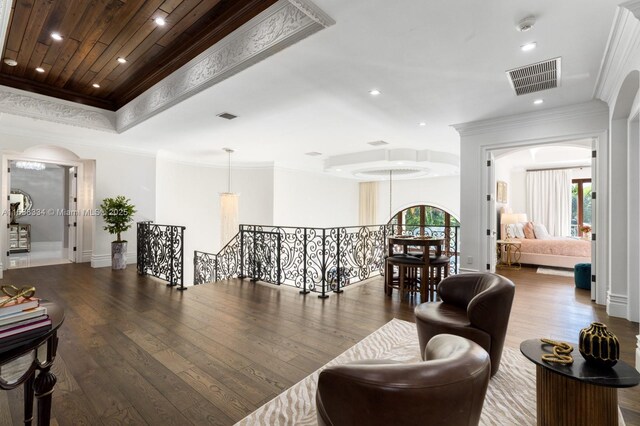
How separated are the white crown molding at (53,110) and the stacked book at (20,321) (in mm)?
5186

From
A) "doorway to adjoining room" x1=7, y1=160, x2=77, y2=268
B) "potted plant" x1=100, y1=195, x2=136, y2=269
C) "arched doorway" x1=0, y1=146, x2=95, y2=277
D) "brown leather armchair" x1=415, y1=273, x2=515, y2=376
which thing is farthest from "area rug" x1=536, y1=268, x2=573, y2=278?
"doorway to adjoining room" x1=7, y1=160, x2=77, y2=268

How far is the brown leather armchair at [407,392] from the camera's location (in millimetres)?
1145

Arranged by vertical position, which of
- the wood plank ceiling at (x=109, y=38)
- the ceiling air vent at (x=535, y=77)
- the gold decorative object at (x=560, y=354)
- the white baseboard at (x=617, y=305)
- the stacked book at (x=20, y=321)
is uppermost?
the wood plank ceiling at (x=109, y=38)

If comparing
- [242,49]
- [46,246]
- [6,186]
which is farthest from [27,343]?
[46,246]

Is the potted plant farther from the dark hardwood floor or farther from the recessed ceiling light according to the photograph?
the recessed ceiling light

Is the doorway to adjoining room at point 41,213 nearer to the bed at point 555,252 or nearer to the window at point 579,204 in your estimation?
the bed at point 555,252

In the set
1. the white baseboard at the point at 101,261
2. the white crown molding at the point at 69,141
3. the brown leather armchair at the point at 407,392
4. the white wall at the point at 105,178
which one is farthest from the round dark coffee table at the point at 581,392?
the white crown molding at the point at 69,141

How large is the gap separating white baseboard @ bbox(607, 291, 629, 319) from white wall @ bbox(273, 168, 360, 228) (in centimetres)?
772

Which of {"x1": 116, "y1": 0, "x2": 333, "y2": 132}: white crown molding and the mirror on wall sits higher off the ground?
{"x1": 116, "y1": 0, "x2": 333, "y2": 132}: white crown molding

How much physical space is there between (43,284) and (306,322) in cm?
478

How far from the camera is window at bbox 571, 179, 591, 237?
370 inches

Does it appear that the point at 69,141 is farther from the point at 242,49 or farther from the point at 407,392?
the point at 407,392

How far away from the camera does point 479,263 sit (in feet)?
16.7

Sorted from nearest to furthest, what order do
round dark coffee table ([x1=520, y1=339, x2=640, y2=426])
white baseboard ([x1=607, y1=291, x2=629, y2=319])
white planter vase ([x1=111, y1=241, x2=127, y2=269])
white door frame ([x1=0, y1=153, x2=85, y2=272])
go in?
round dark coffee table ([x1=520, y1=339, x2=640, y2=426])
white baseboard ([x1=607, y1=291, x2=629, y2=319])
white door frame ([x1=0, y1=153, x2=85, y2=272])
white planter vase ([x1=111, y1=241, x2=127, y2=269])
